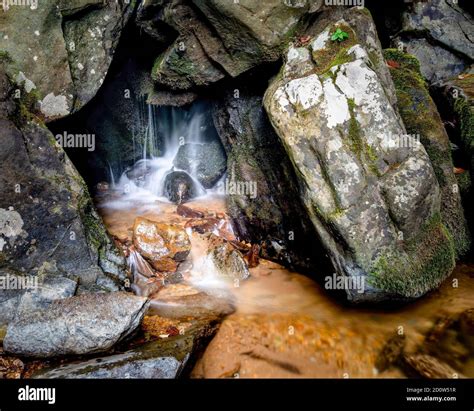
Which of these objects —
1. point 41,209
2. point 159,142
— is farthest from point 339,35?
point 159,142

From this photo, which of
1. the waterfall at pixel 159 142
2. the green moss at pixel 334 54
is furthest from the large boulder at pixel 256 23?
the waterfall at pixel 159 142

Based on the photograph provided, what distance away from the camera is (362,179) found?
5020 mm

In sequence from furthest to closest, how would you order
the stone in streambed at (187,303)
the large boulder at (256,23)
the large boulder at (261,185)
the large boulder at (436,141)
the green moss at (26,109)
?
the large boulder at (436,141), the large boulder at (261,185), the large boulder at (256,23), the stone in streambed at (187,303), the green moss at (26,109)

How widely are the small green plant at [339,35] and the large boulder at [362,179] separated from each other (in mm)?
131

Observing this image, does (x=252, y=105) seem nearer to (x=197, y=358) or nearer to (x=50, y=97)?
(x=50, y=97)

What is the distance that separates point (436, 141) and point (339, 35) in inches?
104

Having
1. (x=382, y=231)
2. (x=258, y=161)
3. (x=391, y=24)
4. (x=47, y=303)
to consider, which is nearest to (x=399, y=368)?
(x=382, y=231)

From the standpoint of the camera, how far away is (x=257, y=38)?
6039 millimetres

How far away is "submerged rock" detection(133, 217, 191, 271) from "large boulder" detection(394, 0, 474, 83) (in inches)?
298

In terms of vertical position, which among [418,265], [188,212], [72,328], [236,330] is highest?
[188,212]

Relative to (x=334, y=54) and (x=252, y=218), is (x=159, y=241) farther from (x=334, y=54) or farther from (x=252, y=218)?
(x=334, y=54)

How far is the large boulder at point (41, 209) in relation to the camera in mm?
5125

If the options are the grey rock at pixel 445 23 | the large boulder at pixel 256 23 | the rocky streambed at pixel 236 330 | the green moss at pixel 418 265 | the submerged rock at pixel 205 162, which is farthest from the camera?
the submerged rock at pixel 205 162

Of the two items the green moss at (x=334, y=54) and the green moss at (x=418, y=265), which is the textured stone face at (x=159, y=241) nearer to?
the green moss at (x=418, y=265)
